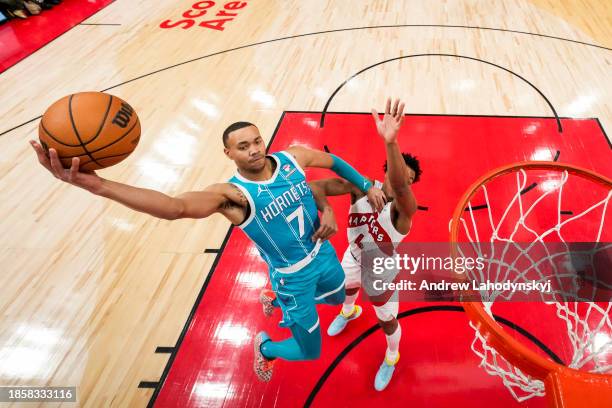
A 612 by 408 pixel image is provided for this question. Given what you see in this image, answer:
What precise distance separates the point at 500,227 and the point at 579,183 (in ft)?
3.52

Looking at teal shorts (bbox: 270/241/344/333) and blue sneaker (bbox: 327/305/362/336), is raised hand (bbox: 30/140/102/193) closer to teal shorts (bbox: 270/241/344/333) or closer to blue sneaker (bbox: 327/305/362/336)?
teal shorts (bbox: 270/241/344/333)

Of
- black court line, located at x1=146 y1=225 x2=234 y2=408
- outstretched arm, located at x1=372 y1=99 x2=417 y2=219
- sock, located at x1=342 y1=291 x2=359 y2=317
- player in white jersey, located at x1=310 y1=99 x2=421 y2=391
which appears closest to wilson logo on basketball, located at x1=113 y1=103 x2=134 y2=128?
player in white jersey, located at x1=310 y1=99 x2=421 y2=391

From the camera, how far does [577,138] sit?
15.0 ft

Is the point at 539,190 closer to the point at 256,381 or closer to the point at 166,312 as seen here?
the point at 256,381

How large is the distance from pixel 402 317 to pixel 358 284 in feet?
1.87

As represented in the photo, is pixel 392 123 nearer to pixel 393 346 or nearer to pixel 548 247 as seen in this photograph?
pixel 393 346

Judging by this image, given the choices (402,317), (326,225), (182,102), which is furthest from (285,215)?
(182,102)

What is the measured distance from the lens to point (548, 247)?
3521 mm

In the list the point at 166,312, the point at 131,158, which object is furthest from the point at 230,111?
the point at 166,312

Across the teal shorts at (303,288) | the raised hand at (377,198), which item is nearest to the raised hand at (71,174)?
the teal shorts at (303,288)

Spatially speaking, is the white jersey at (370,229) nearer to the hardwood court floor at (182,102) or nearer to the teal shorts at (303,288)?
the teal shorts at (303,288)

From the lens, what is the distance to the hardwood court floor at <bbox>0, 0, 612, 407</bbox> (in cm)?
324

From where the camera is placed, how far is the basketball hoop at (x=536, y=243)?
1.69m

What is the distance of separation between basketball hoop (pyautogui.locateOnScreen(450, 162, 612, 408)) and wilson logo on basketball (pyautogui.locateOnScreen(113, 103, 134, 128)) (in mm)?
1822
